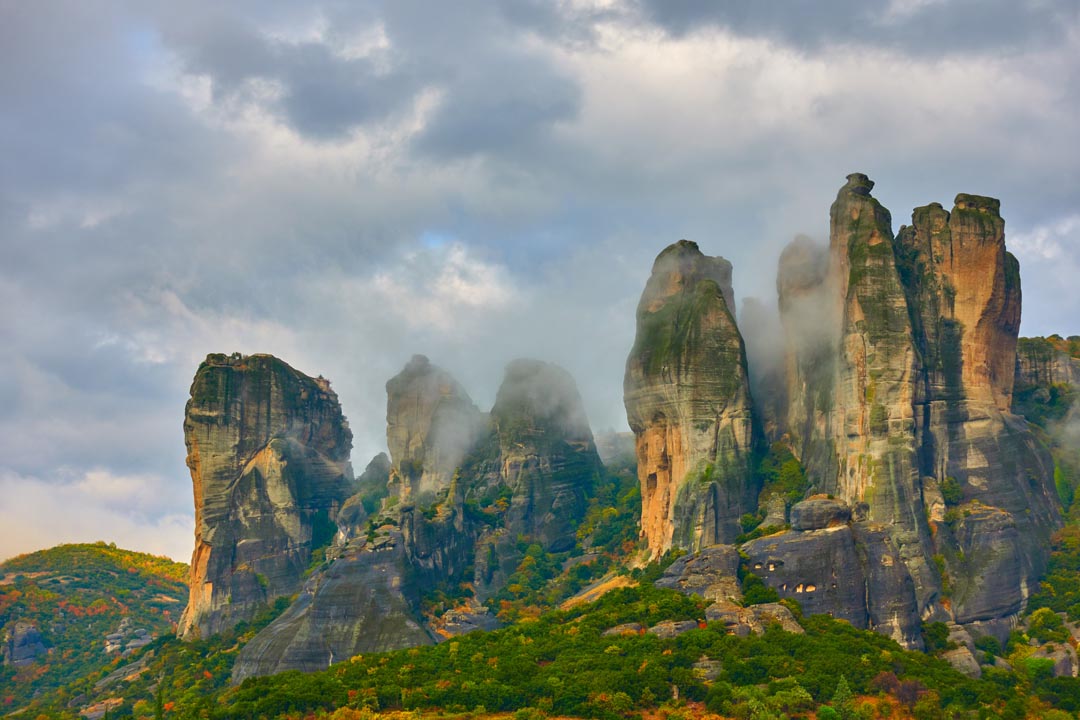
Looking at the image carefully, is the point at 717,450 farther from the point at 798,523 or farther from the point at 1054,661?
the point at 1054,661

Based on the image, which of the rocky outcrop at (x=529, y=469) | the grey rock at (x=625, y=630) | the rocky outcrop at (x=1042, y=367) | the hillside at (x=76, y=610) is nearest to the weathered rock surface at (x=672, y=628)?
the grey rock at (x=625, y=630)

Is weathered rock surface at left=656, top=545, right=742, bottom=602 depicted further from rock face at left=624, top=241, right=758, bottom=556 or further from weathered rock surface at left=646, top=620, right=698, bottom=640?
rock face at left=624, top=241, right=758, bottom=556

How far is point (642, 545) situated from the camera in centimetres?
10038

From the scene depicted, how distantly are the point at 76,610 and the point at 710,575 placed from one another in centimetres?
9408

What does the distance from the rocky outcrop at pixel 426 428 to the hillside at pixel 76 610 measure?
32163mm

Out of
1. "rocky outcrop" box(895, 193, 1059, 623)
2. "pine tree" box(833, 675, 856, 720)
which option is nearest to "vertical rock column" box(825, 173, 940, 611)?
"rocky outcrop" box(895, 193, 1059, 623)

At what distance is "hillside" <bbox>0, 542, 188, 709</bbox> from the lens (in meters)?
129

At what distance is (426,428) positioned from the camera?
428 ft

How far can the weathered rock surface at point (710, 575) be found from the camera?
3103 inches

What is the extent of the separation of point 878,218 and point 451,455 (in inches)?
2208

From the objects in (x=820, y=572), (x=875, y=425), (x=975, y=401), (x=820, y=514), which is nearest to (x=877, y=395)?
(x=875, y=425)

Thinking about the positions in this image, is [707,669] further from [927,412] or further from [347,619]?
[347,619]

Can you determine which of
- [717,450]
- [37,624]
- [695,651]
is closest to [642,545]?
[717,450]

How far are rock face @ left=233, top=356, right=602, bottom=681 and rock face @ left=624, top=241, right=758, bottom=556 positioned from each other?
1802cm
